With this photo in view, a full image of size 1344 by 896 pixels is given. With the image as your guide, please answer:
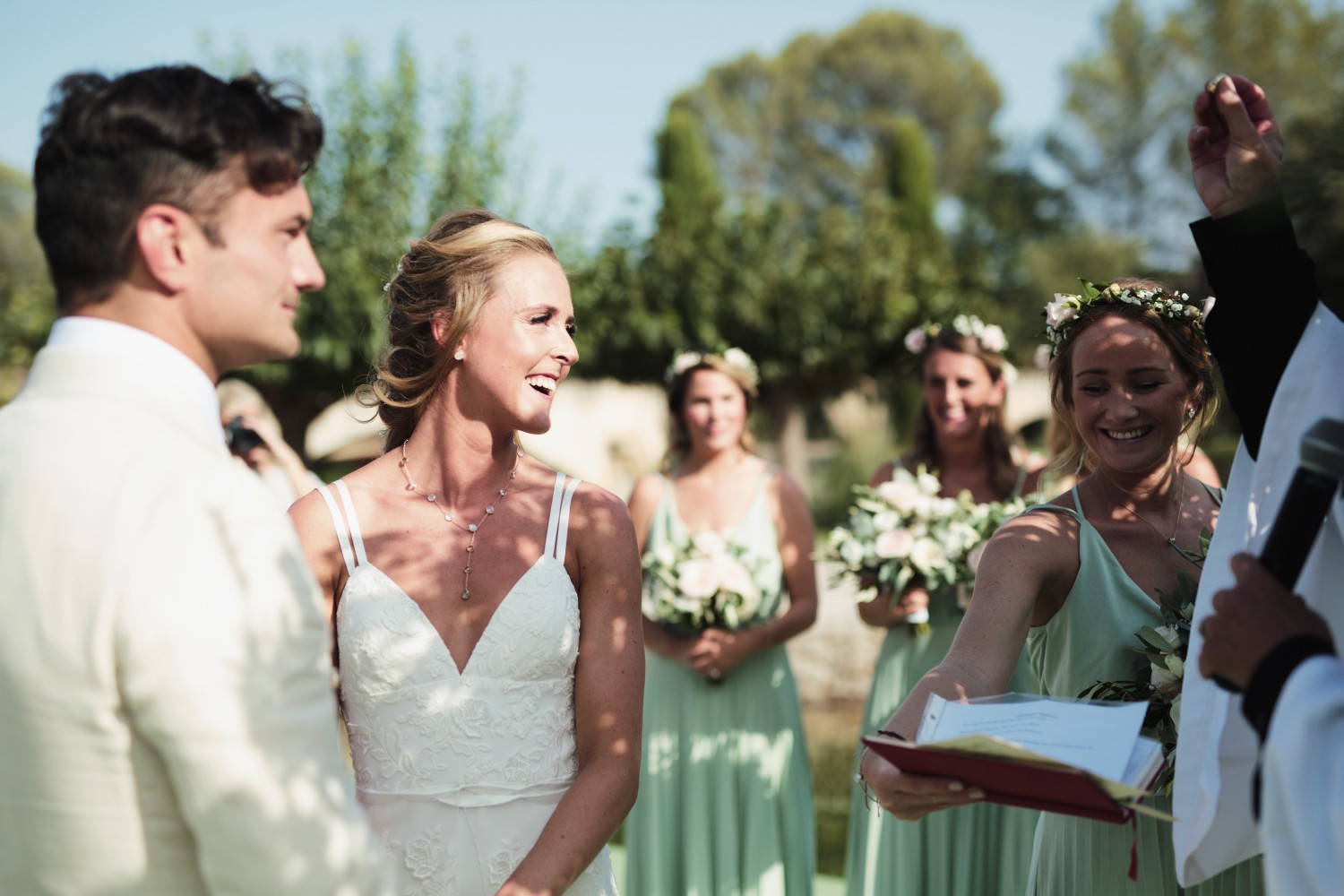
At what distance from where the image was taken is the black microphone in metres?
1.98

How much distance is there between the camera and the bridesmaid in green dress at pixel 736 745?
19.7 feet

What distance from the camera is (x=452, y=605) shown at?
122 inches

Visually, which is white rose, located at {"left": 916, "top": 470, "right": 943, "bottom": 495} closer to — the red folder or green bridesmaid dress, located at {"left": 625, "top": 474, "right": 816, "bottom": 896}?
green bridesmaid dress, located at {"left": 625, "top": 474, "right": 816, "bottom": 896}

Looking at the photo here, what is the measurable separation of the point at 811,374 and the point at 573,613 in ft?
91.0

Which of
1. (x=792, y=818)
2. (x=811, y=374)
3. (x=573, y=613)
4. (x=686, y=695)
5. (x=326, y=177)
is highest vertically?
(x=326, y=177)

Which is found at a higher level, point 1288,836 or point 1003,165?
point 1003,165

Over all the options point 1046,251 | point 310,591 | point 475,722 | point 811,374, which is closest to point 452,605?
point 475,722

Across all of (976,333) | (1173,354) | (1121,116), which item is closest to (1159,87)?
(1121,116)

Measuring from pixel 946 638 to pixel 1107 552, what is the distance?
9.69 feet

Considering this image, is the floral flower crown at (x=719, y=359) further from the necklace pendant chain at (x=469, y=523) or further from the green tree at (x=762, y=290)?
the green tree at (x=762, y=290)

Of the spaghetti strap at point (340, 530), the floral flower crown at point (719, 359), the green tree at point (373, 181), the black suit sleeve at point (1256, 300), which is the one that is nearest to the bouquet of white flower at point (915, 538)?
the floral flower crown at point (719, 359)

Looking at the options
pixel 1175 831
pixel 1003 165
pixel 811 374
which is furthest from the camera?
pixel 1003 165

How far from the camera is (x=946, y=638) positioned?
20.2 ft

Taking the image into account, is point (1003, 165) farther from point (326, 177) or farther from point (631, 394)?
point (326, 177)
